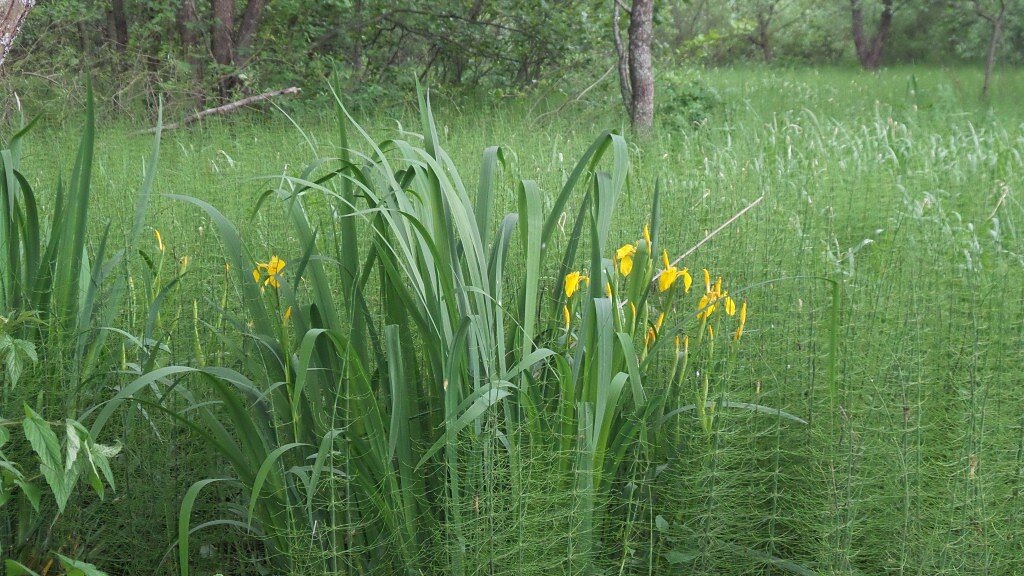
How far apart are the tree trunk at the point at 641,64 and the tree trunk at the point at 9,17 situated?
4489mm

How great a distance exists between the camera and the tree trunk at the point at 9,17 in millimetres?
2465

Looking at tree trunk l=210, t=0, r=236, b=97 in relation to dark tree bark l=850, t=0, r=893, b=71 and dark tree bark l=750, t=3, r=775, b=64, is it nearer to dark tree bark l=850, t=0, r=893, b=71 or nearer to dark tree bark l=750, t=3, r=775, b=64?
dark tree bark l=850, t=0, r=893, b=71

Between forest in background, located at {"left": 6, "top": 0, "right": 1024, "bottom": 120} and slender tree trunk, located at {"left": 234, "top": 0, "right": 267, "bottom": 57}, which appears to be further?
slender tree trunk, located at {"left": 234, "top": 0, "right": 267, "bottom": 57}

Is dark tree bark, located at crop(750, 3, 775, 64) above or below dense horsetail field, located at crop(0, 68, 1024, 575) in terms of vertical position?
above

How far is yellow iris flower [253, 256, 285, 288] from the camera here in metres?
1.85

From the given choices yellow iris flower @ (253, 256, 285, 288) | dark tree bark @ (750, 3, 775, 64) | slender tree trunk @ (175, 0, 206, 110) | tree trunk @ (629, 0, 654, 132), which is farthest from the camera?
dark tree bark @ (750, 3, 775, 64)

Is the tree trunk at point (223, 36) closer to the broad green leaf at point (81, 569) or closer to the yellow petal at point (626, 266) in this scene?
the yellow petal at point (626, 266)

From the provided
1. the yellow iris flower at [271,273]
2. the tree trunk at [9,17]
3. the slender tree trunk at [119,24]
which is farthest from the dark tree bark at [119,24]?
the yellow iris flower at [271,273]

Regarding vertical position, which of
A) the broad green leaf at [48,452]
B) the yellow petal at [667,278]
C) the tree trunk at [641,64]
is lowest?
the broad green leaf at [48,452]

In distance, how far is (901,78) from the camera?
41.8ft

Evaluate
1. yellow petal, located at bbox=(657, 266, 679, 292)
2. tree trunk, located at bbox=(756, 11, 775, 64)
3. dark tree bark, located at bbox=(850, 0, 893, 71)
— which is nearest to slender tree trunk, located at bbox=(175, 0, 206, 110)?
yellow petal, located at bbox=(657, 266, 679, 292)

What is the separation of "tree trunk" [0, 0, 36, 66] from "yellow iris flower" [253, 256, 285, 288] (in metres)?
1.16

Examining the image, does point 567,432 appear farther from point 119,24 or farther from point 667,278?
point 119,24

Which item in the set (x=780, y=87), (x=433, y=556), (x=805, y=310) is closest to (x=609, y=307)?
(x=433, y=556)
